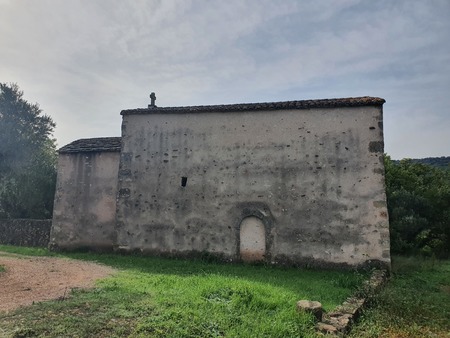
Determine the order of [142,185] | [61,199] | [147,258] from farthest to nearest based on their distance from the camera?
1. [61,199]
2. [142,185]
3. [147,258]

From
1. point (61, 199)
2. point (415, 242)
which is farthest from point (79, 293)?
point (415, 242)

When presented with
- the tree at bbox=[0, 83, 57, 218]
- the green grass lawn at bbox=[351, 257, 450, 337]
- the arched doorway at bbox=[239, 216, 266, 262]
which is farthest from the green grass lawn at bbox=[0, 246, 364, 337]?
the tree at bbox=[0, 83, 57, 218]

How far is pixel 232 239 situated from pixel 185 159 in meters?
3.71

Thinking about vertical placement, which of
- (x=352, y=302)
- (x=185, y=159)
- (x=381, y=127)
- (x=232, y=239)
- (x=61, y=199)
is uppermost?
(x=381, y=127)

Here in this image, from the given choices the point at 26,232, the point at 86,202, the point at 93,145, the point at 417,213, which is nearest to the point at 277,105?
the point at 93,145

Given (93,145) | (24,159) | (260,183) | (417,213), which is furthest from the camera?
(24,159)

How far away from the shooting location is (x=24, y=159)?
28672 mm

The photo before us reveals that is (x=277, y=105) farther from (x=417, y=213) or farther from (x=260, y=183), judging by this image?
(x=417, y=213)

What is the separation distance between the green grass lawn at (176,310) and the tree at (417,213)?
12808mm

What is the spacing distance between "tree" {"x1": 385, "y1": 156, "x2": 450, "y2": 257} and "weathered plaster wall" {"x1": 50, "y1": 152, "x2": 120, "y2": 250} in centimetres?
1533

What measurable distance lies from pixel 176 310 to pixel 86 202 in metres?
12.0

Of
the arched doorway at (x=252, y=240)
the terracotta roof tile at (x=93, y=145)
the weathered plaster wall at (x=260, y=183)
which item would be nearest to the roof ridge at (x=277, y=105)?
the weathered plaster wall at (x=260, y=183)

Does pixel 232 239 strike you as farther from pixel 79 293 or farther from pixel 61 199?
pixel 61 199

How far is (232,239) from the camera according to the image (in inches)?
544
